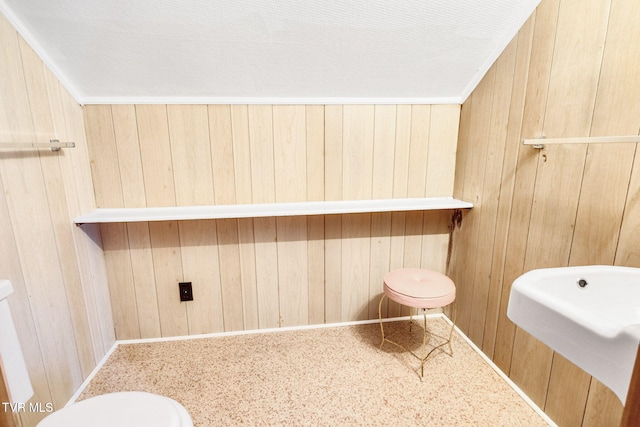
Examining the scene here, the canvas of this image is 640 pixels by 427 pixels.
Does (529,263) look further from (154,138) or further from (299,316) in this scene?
(154,138)

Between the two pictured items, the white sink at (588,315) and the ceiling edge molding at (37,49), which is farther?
the ceiling edge molding at (37,49)

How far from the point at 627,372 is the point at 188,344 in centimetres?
194

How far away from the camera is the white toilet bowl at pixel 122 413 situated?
82cm

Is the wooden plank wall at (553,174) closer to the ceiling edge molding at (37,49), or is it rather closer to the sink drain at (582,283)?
the sink drain at (582,283)

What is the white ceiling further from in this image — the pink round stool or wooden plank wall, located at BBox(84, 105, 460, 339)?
the pink round stool

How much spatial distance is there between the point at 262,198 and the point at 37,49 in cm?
114

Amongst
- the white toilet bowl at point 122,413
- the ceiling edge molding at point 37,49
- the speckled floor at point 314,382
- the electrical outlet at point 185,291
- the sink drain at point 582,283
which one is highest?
the ceiling edge molding at point 37,49

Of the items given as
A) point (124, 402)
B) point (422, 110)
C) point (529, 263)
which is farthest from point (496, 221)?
point (124, 402)

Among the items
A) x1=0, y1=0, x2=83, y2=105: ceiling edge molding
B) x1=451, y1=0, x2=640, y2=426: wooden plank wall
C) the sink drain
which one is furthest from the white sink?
x1=0, y1=0, x2=83, y2=105: ceiling edge molding

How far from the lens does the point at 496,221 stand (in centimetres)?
165

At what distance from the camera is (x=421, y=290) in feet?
5.18

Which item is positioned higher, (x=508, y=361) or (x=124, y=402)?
(x=124, y=402)

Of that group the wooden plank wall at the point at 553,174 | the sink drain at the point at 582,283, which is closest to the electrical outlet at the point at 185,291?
the wooden plank wall at the point at 553,174

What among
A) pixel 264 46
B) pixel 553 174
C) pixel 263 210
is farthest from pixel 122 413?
pixel 553 174
